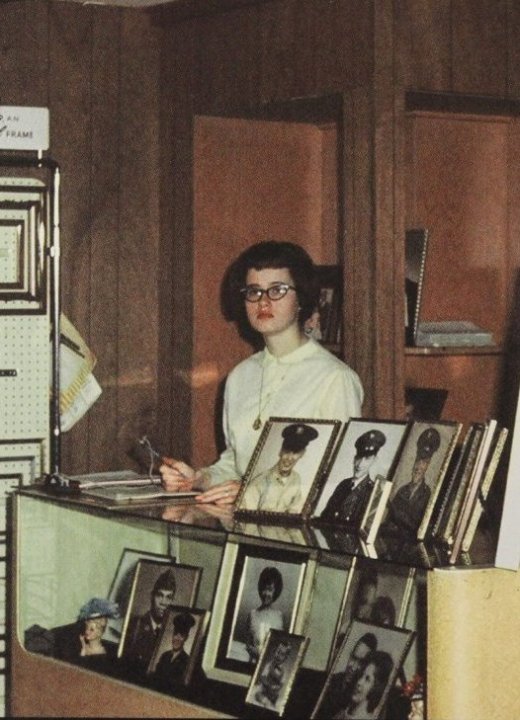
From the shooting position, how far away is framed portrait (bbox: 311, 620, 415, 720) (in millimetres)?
2189

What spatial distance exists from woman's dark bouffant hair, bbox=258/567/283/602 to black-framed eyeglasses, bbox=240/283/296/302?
118 cm

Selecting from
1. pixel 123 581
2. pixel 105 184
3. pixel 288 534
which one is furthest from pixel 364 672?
pixel 105 184

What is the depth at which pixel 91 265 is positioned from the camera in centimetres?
412

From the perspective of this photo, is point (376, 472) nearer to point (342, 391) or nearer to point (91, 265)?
point (342, 391)

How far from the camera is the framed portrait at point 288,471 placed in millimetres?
2500

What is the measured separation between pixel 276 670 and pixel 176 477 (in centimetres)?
76

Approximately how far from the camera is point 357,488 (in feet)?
7.91

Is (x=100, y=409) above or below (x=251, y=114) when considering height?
below

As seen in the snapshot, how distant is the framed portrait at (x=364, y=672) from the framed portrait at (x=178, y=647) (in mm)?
380

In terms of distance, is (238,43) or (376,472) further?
(238,43)

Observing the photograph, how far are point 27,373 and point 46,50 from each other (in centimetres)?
104

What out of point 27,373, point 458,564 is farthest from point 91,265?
point 458,564

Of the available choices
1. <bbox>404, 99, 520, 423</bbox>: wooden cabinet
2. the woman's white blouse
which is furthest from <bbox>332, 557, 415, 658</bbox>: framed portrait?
<bbox>404, 99, 520, 423</bbox>: wooden cabinet

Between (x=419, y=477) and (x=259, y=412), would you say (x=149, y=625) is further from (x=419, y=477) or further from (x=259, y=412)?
(x=259, y=412)
